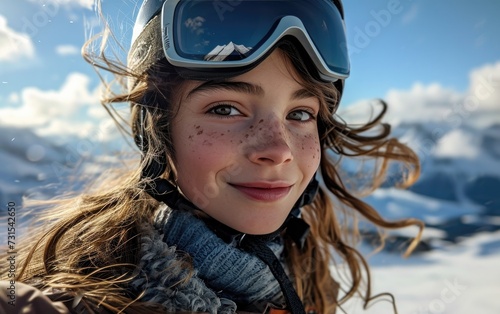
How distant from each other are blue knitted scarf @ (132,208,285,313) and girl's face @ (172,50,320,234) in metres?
0.10

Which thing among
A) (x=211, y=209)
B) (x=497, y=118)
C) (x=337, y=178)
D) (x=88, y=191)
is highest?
(x=497, y=118)

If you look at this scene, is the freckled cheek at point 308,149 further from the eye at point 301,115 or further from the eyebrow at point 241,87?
the eyebrow at point 241,87

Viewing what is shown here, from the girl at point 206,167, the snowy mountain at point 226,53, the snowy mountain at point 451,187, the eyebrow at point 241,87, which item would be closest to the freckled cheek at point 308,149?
the girl at point 206,167

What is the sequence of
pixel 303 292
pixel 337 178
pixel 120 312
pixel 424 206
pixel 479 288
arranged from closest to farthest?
1. pixel 120 312
2. pixel 303 292
3. pixel 337 178
4. pixel 479 288
5. pixel 424 206

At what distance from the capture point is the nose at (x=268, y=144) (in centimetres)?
154

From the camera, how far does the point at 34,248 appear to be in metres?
1.62

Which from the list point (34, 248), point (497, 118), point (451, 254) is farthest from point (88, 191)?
point (497, 118)

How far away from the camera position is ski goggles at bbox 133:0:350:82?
1551 mm

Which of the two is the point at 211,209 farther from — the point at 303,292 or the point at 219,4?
the point at 303,292

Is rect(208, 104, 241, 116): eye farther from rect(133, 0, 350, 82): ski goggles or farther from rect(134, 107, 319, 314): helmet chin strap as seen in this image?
rect(134, 107, 319, 314): helmet chin strap

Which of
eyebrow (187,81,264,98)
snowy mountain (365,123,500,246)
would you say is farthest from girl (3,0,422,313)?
snowy mountain (365,123,500,246)

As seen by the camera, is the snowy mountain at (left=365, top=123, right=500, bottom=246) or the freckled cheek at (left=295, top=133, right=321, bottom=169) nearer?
the freckled cheek at (left=295, top=133, right=321, bottom=169)

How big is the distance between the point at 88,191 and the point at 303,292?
42.5 inches

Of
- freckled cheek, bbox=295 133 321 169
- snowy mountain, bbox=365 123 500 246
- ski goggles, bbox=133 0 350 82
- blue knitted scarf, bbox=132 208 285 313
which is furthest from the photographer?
snowy mountain, bbox=365 123 500 246
